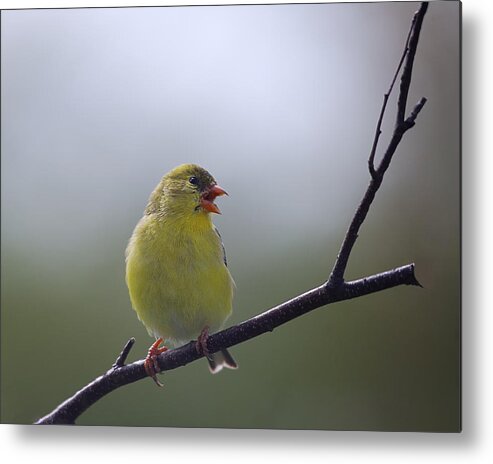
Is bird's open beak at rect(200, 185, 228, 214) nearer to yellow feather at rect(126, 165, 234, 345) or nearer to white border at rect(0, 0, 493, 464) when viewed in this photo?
yellow feather at rect(126, 165, 234, 345)

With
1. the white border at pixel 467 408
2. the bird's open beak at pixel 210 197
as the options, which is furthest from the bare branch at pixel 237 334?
the bird's open beak at pixel 210 197

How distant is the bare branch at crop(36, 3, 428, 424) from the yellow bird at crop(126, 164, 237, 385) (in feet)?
0.22

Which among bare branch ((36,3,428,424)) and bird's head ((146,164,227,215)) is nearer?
bare branch ((36,3,428,424))

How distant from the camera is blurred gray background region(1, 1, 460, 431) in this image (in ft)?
8.05

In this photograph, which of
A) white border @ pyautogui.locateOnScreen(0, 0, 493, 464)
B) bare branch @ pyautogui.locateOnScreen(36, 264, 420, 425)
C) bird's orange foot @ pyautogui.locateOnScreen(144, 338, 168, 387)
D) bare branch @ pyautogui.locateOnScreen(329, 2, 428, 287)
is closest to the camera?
bare branch @ pyautogui.locateOnScreen(329, 2, 428, 287)

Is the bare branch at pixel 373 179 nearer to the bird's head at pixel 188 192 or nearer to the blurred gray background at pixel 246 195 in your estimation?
the blurred gray background at pixel 246 195

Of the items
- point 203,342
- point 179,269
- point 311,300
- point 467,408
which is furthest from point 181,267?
point 467,408

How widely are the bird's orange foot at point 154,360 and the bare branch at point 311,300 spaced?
1 centimetres

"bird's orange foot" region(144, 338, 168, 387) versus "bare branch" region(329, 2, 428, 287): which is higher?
"bare branch" region(329, 2, 428, 287)

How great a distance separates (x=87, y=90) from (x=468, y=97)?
124 cm

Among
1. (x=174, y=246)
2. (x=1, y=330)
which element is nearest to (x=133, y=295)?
(x=174, y=246)

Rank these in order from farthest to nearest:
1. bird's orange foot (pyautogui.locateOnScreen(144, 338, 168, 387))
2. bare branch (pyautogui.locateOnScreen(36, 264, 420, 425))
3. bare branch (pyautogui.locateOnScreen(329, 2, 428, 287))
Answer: bird's orange foot (pyautogui.locateOnScreen(144, 338, 168, 387)) → bare branch (pyautogui.locateOnScreen(36, 264, 420, 425)) → bare branch (pyautogui.locateOnScreen(329, 2, 428, 287))

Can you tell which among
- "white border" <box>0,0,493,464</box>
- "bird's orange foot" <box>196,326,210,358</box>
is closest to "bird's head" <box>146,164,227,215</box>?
"bird's orange foot" <box>196,326,210,358</box>

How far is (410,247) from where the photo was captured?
246 centimetres
